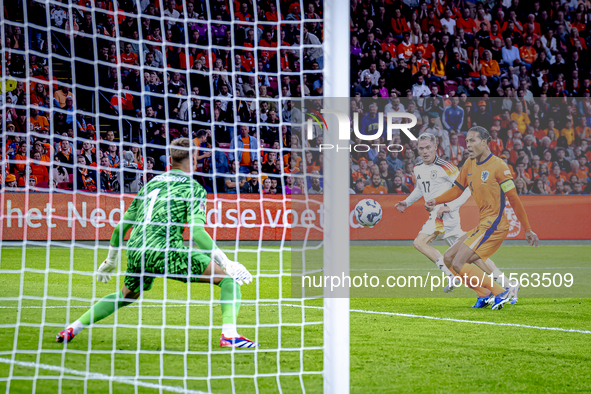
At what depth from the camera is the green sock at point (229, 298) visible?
4.63 meters

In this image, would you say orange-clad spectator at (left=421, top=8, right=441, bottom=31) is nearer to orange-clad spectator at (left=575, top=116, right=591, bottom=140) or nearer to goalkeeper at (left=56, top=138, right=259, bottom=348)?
orange-clad spectator at (left=575, top=116, right=591, bottom=140)

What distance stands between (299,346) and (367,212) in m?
7.15

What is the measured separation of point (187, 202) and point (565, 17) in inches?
614

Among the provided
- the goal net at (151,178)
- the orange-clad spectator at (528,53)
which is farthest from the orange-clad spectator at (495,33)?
the goal net at (151,178)

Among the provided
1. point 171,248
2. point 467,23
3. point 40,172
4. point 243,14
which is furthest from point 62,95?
point 467,23

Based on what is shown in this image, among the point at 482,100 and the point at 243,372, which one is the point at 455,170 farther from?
the point at 482,100

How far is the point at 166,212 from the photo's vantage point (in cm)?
466

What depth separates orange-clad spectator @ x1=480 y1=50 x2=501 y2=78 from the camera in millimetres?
16062

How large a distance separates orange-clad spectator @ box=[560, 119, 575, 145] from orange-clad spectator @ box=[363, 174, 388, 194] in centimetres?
457

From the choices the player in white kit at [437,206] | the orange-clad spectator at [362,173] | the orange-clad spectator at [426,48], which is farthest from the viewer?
the orange-clad spectator at [426,48]

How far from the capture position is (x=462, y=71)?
15.9m

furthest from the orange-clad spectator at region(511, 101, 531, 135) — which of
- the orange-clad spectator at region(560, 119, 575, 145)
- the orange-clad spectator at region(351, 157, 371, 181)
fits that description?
the orange-clad spectator at region(351, 157, 371, 181)

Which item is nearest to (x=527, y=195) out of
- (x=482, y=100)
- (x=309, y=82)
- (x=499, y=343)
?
(x=482, y=100)

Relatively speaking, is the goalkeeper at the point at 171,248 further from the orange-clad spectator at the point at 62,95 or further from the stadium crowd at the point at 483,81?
the stadium crowd at the point at 483,81
